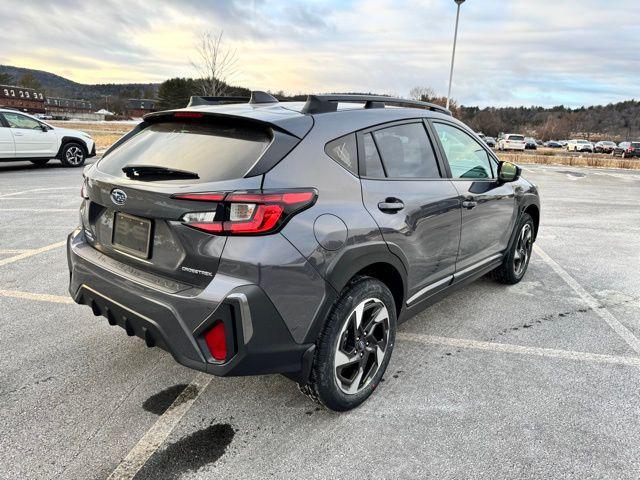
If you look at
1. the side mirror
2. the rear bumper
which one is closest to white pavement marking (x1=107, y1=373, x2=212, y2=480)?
the rear bumper

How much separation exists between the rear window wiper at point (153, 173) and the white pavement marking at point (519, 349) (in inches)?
83.4

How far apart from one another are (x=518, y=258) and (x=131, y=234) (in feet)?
12.5

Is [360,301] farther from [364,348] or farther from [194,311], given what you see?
[194,311]

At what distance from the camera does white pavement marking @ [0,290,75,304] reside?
404cm

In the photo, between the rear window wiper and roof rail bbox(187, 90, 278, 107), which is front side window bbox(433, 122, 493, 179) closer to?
roof rail bbox(187, 90, 278, 107)

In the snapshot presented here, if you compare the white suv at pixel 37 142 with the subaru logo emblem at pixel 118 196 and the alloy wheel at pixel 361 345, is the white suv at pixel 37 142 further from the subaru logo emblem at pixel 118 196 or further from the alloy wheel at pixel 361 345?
the alloy wheel at pixel 361 345

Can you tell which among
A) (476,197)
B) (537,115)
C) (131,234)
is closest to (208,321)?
(131,234)

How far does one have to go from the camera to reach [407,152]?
300 centimetres

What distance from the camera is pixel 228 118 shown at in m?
2.45

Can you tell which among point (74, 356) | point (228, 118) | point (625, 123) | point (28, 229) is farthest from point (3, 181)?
point (625, 123)

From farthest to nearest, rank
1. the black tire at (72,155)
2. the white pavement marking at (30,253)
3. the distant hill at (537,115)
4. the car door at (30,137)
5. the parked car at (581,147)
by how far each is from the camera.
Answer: the distant hill at (537,115), the parked car at (581,147), the black tire at (72,155), the car door at (30,137), the white pavement marking at (30,253)

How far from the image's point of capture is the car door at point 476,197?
3.46 metres

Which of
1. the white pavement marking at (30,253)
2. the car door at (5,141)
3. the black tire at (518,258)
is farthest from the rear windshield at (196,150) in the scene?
the car door at (5,141)

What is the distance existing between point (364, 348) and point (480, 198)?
1715 mm
